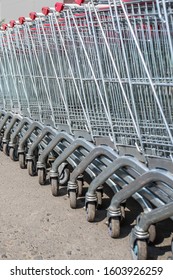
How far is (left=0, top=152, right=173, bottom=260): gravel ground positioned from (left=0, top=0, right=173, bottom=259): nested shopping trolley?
130 mm

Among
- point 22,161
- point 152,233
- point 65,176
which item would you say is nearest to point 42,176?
point 65,176

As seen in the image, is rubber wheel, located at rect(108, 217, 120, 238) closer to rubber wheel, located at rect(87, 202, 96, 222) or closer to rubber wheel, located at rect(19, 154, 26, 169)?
rubber wheel, located at rect(87, 202, 96, 222)

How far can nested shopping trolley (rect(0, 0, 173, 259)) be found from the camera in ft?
10.5

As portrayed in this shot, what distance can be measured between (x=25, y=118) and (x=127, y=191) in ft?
8.19

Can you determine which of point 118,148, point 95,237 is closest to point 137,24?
point 118,148

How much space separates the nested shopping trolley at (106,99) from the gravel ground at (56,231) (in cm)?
Answer: 13

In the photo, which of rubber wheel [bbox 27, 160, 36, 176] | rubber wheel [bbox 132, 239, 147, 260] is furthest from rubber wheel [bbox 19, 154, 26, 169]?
rubber wheel [bbox 132, 239, 147, 260]

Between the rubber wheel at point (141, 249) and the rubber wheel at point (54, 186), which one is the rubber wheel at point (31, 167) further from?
the rubber wheel at point (141, 249)

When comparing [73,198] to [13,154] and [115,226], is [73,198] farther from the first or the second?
[13,154]

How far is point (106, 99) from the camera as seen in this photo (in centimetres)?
382

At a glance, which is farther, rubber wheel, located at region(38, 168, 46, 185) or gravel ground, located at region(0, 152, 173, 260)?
rubber wheel, located at region(38, 168, 46, 185)

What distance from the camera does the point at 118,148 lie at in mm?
3785

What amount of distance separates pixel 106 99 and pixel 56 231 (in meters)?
1.27
